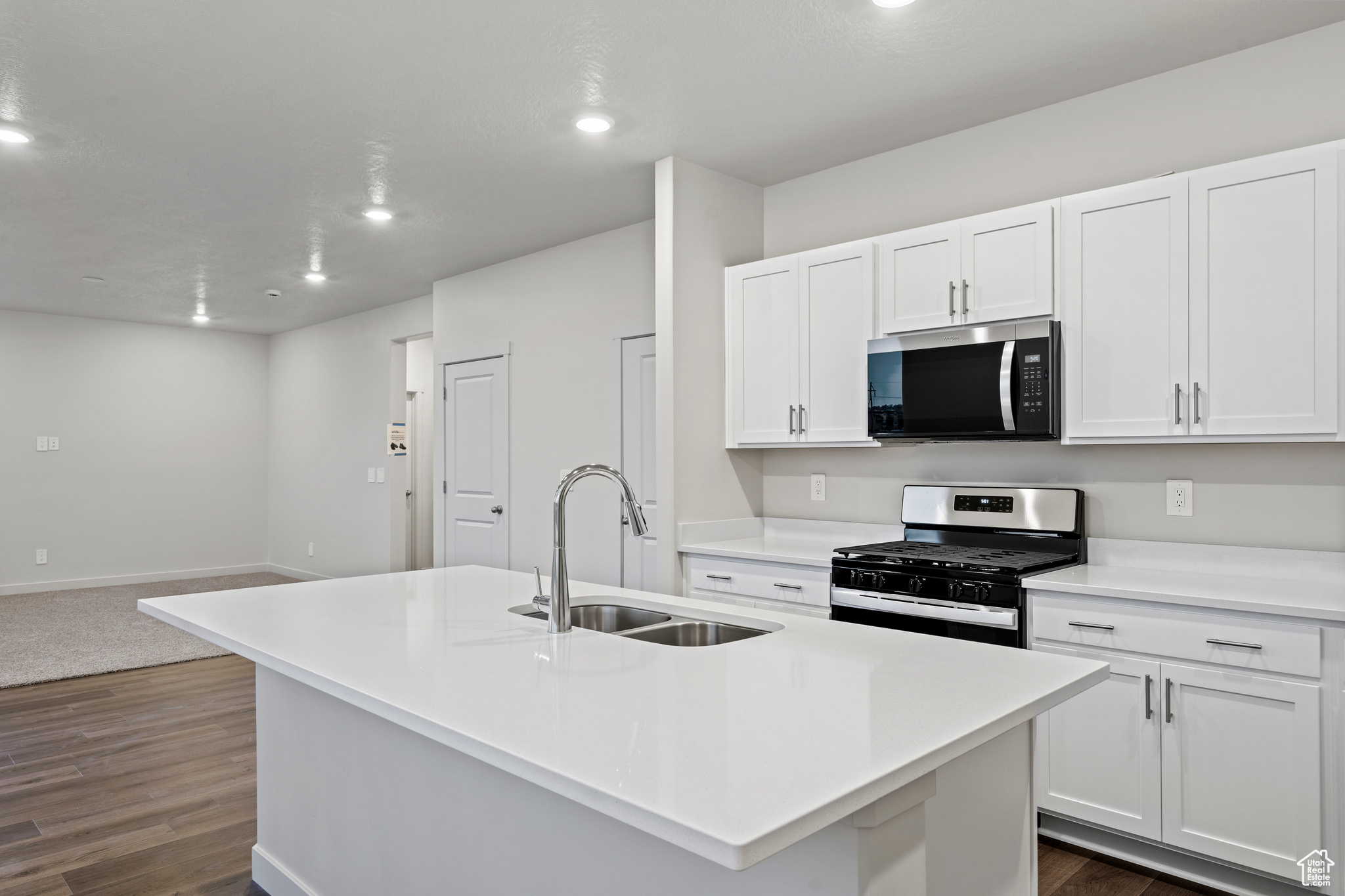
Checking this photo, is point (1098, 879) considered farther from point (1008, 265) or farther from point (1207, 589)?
point (1008, 265)

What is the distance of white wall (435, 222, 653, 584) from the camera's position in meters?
4.82

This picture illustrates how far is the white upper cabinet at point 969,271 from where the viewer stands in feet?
9.56

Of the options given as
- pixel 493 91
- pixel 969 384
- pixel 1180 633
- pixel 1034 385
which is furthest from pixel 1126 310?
pixel 493 91

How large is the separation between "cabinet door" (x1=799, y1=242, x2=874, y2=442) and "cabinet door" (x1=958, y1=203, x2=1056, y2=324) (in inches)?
16.5

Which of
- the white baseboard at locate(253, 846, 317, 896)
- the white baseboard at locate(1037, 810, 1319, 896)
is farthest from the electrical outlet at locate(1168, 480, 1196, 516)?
the white baseboard at locate(253, 846, 317, 896)

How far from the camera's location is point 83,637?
5664 mm

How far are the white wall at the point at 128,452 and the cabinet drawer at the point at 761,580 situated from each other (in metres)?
6.70

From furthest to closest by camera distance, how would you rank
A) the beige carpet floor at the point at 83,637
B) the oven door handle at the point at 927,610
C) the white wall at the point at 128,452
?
the white wall at the point at 128,452, the beige carpet floor at the point at 83,637, the oven door handle at the point at 927,610

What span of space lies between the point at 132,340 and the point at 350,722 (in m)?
7.53

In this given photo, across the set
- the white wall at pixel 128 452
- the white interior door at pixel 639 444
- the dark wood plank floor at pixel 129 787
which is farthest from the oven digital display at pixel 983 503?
the white wall at pixel 128 452

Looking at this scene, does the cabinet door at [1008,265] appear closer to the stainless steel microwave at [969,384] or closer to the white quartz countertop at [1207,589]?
the stainless steel microwave at [969,384]

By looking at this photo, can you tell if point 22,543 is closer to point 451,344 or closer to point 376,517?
point 376,517

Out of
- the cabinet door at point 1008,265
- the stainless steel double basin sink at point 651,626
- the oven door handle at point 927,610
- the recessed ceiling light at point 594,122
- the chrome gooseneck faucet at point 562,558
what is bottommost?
the oven door handle at point 927,610

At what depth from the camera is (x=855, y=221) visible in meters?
3.75
